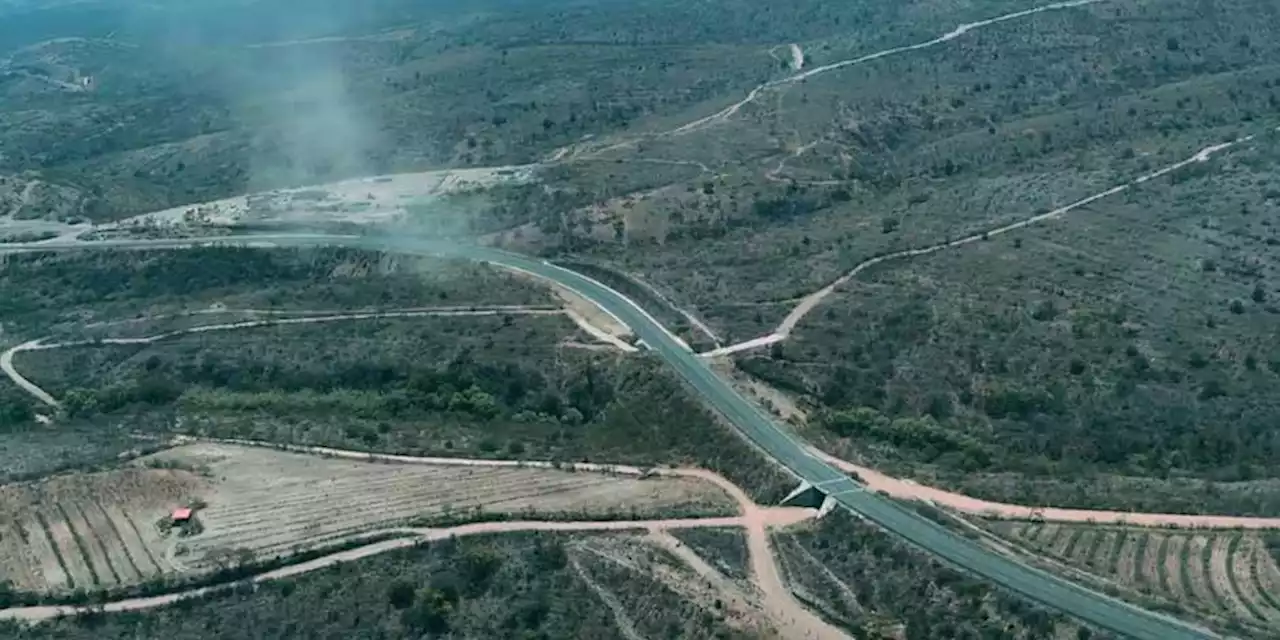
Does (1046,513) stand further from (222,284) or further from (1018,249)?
(222,284)

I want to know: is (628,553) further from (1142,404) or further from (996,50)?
(996,50)

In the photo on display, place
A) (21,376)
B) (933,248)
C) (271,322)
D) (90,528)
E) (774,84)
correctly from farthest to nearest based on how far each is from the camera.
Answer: (774,84), (271,322), (933,248), (21,376), (90,528)

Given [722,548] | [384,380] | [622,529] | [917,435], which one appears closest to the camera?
[722,548]

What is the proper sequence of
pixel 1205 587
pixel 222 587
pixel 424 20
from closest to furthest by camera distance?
pixel 1205 587
pixel 222 587
pixel 424 20

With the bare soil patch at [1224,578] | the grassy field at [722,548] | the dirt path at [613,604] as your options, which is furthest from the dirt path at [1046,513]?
the dirt path at [613,604]

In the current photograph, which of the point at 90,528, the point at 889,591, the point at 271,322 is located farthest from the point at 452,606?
the point at 271,322

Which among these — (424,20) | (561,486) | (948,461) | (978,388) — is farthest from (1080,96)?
(424,20)

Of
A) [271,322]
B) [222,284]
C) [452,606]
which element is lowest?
[452,606]

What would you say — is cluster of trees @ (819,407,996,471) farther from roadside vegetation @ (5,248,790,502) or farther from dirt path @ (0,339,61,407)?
dirt path @ (0,339,61,407)
